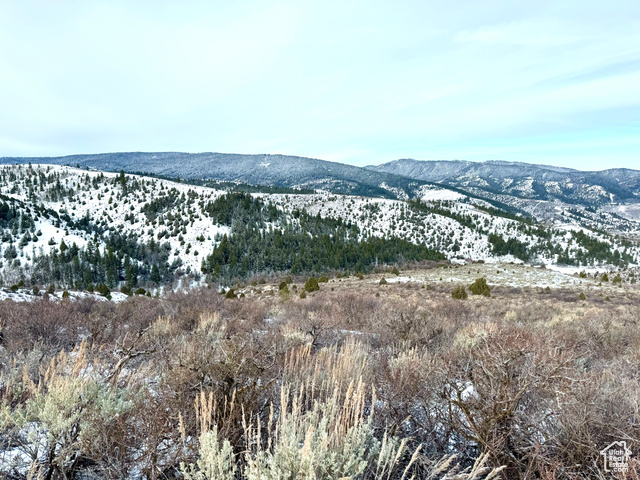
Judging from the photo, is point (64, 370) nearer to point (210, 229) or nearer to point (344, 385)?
point (344, 385)

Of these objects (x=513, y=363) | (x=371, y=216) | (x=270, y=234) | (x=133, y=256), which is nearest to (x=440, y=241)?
(x=371, y=216)

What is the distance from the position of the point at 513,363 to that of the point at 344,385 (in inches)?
78.8

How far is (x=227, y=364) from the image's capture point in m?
3.70

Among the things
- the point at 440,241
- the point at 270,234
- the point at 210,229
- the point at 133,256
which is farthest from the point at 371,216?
the point at 133,256

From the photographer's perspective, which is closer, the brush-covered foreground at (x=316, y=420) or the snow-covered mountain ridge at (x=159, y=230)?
the brush-covered foreground at (x=316, y=420)

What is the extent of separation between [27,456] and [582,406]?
224 inches

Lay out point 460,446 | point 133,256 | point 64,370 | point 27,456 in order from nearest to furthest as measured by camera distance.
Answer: point 27,456 → point 460,446 → point 64,370 → point 133,256

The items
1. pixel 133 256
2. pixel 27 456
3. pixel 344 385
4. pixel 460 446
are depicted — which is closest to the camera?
Answer: pixel 27 456

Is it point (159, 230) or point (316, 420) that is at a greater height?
point (316, 420)

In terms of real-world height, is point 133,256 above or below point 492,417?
below

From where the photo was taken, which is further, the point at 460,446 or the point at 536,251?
the point at 536,251

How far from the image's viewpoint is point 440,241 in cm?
8831

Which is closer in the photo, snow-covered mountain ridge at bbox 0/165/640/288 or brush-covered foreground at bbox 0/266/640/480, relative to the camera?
brush-covered foreground at bbox 0/266/640/480

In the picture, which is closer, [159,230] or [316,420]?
[316,420]
